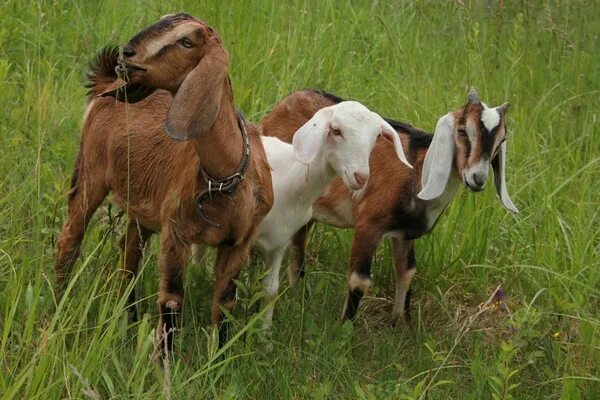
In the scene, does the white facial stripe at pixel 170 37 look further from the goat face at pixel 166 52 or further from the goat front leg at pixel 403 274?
the goat front leg at pixel 403 274

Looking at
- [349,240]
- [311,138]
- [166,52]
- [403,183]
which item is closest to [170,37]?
[166,52]

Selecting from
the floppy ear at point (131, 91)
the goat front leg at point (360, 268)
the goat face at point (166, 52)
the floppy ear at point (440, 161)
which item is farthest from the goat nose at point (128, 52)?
the goat front leg at point (360, 268)

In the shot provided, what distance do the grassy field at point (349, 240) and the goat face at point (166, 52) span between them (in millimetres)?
690

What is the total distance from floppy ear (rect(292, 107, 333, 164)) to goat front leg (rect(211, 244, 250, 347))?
0.43 meters

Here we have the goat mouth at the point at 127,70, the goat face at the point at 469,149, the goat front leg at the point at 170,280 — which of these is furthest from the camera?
the goat face at the point at 469,149

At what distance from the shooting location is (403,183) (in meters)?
5.57

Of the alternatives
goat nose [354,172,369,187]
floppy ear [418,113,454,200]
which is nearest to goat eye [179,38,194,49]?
goat nose [354,172,369,187]

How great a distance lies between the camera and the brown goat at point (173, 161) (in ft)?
14.2

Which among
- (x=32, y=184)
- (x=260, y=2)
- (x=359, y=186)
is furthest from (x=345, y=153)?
(x=260, y=2)

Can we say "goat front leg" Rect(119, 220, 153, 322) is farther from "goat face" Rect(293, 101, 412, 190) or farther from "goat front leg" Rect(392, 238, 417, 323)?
"goat front leg" Rect(392, 238, 417, 323)

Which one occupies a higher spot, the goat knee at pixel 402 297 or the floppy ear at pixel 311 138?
the floppy ear at pixel 311 138

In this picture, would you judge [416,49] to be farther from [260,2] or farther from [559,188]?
[559,188]

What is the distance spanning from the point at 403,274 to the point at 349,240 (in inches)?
21.7

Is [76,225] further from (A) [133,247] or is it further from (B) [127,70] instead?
(B) [127,70]
